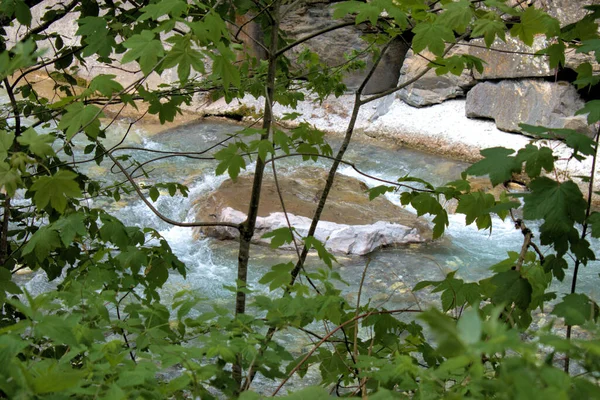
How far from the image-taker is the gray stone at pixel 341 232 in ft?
18.9

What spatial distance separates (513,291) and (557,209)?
0.86 ft

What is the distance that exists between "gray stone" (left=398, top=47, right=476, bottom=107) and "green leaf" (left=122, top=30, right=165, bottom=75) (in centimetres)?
862

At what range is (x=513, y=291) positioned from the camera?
1523 mm

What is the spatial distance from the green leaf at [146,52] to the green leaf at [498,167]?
30.3 inches

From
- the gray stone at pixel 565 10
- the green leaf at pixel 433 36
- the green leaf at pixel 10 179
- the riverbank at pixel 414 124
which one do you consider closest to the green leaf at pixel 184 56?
the green leaf at pixel 10 179

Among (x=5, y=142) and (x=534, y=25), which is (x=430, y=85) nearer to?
(x=534, y=25)

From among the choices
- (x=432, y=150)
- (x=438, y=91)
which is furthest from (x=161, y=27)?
(x=438, y=91)

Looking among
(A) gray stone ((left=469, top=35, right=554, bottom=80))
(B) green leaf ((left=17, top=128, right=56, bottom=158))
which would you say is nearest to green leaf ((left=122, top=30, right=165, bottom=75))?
(B) green leaf ((left=17, top=128, right=56, bottom=158))

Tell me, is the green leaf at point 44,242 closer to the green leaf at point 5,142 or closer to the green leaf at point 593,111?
the green leaf at point 5,142

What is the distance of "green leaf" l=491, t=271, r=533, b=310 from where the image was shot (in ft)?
4.98

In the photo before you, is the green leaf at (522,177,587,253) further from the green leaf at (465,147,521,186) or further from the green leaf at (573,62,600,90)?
the green leaf at (573,62,600,90)

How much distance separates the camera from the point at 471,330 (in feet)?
1.91

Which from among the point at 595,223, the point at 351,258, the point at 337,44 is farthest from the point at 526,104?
the point at 595,223

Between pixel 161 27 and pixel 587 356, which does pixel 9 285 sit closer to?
pixel 161 27
